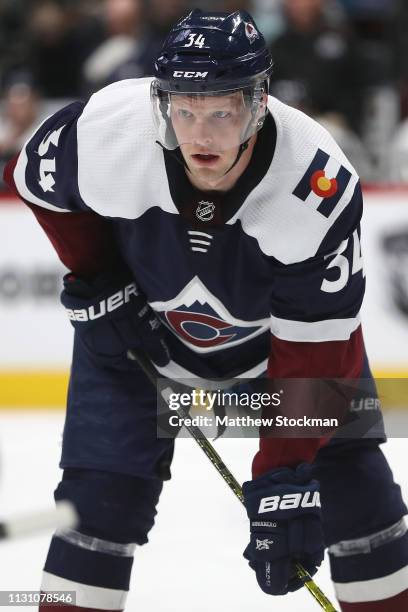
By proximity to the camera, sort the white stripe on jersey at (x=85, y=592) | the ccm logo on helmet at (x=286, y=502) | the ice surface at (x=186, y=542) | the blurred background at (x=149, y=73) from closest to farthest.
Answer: the ccm logo on helmet at (x=286, y=502) → the white stripe on jersey at (x=85, y=592) → the ice surface at (x=186, y=542) → the blurred background at (x=149, y=73)

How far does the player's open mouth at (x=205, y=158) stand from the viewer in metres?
2.04

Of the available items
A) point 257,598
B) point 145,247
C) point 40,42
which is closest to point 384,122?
point 40,42

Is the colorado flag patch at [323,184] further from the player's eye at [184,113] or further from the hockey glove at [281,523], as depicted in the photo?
the hockey glove at [281,523]

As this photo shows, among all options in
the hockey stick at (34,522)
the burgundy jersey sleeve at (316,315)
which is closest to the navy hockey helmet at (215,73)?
the burgundy jersey sleeve at (316,315)

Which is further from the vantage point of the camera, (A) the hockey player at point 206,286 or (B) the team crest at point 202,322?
(B) the team crest at point 202,322

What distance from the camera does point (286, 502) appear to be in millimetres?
2131

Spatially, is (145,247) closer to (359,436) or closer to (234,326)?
(234,326)

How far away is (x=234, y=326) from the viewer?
2.37 meters

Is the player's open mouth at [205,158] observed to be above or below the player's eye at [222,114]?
below

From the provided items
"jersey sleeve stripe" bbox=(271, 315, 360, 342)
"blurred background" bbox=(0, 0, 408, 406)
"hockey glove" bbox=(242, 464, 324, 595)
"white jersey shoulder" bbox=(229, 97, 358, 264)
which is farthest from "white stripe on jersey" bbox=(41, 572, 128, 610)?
"blurred background" bbox=(0, 0, 408, 406)

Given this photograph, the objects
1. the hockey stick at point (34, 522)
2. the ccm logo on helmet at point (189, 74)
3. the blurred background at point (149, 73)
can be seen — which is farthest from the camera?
the blurred background at point (149, 73)

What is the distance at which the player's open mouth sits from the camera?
2.04 meters

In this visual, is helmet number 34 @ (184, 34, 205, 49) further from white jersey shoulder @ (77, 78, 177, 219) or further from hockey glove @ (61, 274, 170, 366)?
hockey glove @ (61, 274, 170, 366)

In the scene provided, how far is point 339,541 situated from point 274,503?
0.32 m
